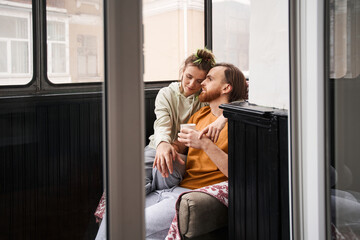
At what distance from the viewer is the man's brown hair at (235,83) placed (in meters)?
2.40

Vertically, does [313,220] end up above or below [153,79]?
below

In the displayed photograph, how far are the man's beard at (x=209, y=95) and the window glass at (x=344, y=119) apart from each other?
1.24m

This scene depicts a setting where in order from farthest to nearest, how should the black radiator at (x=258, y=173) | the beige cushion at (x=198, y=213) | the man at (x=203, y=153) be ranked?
the man at (x=203, y=153) < the beige cushion at (x=198, y=213) < the black radiator at (x=258, y=173)

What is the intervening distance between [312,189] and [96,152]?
29.5 inches

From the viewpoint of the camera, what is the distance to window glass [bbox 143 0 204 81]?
275 cm

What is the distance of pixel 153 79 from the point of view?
2.83 meters

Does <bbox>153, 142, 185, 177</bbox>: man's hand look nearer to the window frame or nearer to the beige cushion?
the beige cushion

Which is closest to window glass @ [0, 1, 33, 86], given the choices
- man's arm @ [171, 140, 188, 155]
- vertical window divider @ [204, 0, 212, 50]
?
man's arm @ [171, 140, 188, 155]

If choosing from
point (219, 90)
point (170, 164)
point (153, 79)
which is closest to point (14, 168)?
point (170, 164)

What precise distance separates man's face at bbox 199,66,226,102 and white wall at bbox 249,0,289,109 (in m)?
0.76

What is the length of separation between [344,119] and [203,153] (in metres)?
1.18

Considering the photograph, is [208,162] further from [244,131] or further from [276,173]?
[276,173]

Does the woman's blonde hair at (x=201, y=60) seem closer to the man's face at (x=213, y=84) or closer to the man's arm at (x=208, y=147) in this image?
the man's face at (x=213, y=84)

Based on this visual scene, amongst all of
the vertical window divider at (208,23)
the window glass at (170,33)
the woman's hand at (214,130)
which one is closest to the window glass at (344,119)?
the woman's hand at (214,130)
